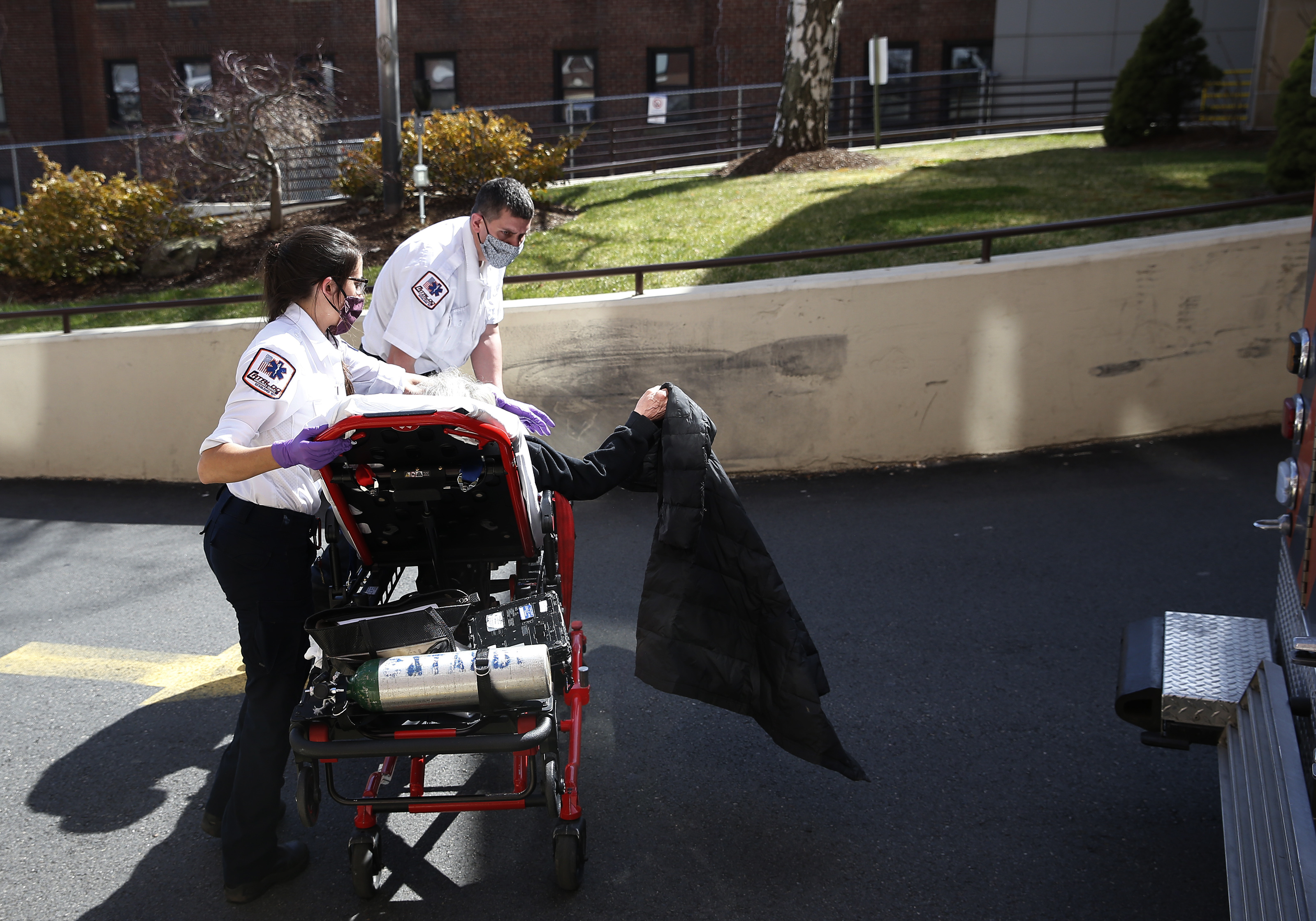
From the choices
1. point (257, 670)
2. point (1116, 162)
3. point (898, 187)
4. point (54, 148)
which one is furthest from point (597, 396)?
point (54, 148)

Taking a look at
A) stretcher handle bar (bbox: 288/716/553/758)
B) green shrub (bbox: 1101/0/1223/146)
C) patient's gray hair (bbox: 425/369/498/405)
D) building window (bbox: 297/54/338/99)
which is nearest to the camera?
stretcher handle bar (bbox: 288/716/553/758)

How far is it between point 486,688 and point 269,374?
1.10 metres

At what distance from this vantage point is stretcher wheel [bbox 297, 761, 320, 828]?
2.89 m

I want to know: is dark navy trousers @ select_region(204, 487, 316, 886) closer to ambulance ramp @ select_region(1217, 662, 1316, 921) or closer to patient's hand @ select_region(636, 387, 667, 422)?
patient's hand @ select_region(636, 387, 667, 422)

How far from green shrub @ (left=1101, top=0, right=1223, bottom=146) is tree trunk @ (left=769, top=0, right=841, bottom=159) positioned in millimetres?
4335

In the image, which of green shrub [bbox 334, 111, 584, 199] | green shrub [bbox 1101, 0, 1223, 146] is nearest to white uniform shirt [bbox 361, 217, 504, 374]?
green shrub [bbox 334, 111, 584, 199]

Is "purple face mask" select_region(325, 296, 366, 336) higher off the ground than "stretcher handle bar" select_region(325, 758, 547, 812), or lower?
higher

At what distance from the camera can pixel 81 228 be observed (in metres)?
11.4

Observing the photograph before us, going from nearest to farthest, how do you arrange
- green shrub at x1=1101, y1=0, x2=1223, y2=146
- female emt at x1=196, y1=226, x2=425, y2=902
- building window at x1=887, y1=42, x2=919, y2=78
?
female emt at x1=196, y1=226, x2=425, y2=902 < green shrub at x1=1101, y1=0, x2=1223, y2=146 < building window at x1=887, y1=42, x2=919, y2=78

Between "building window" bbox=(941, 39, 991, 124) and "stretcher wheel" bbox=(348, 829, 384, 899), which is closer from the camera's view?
"stretcher wheel" bbox=(348, 829, 384, 899)

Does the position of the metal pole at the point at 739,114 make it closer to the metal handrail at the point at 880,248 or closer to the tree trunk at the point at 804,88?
the tree trunk at the point at 804,88

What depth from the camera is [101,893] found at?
3.28 m

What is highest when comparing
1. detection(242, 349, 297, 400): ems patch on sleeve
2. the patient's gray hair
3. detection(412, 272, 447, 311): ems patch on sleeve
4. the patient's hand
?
detection(412, 272, 447, 311): ems patch on sleeve

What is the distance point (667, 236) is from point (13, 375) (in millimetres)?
6039
